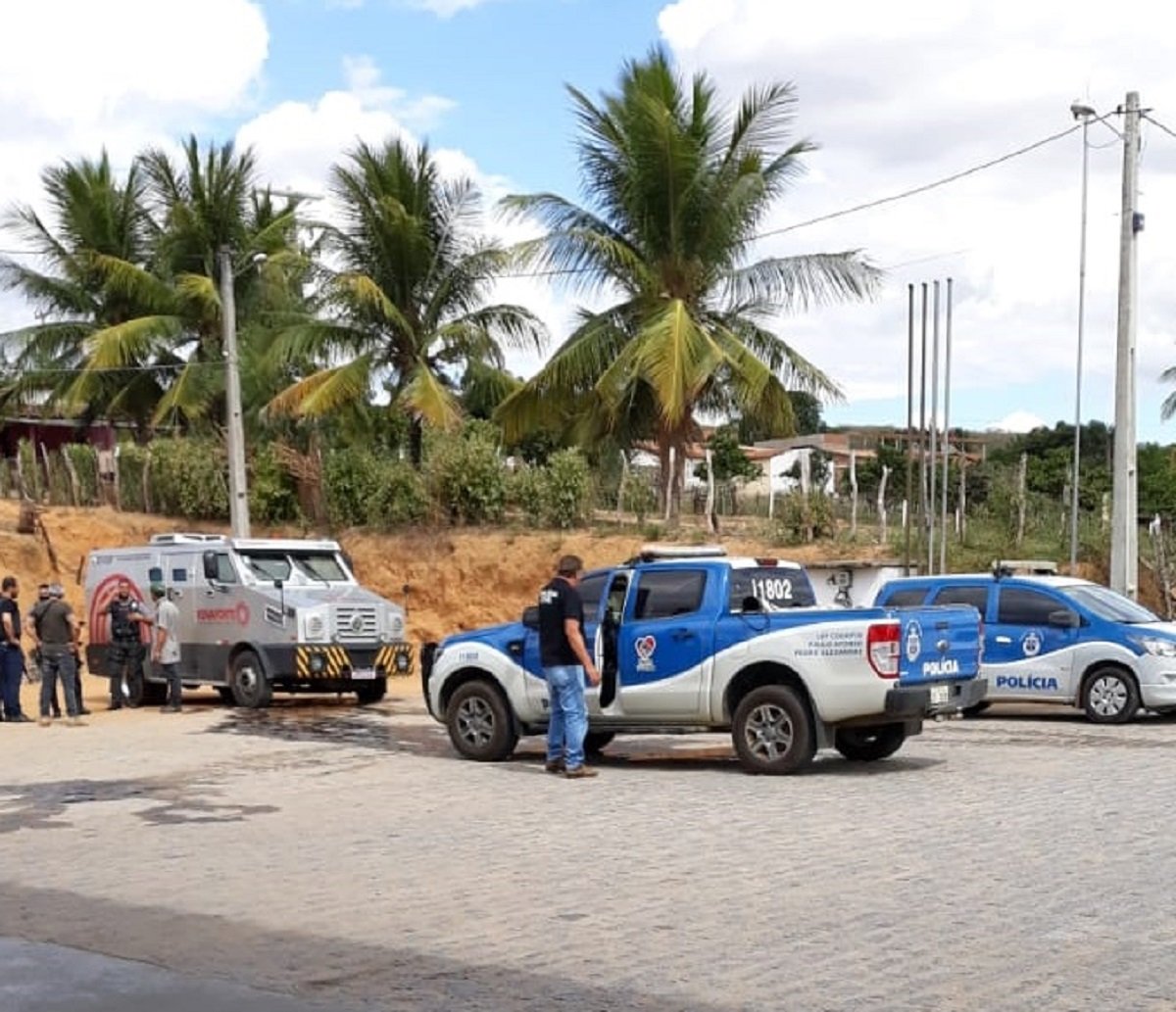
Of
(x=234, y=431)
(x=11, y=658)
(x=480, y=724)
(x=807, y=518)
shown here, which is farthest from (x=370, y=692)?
(x=807, y=518)

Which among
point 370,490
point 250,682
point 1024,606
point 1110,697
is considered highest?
point 370,490

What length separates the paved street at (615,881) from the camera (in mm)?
7051

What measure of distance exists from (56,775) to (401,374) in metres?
20.2

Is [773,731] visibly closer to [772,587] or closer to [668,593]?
[772,587]

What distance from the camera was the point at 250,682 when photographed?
22.4m

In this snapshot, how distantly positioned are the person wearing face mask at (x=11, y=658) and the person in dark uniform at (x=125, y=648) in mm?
1608

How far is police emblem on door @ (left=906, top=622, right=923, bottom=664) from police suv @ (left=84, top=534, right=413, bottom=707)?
10454mm

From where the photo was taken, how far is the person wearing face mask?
67.4ft

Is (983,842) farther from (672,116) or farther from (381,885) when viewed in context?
(672,116)

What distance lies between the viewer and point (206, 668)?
75.9 ft

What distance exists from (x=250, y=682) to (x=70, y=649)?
2.82 meters

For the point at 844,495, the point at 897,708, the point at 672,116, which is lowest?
the point at 897,708

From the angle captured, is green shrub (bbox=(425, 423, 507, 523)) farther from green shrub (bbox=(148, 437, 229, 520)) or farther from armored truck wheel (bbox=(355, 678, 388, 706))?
armored truck wheel (bbox=(355, 678, 388, 706))

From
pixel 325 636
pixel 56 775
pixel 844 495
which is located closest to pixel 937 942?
pixel 56 775
